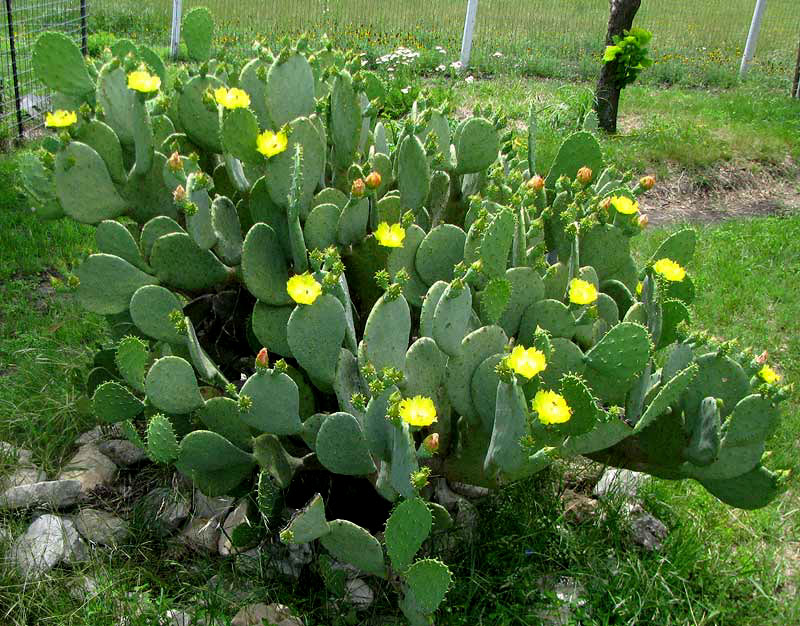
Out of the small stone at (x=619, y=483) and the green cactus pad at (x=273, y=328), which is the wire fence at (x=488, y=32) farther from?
the green cactus pad at (x=273, y=328)

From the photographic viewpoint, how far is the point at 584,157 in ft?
8.68

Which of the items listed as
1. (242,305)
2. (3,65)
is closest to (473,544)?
(242,305)

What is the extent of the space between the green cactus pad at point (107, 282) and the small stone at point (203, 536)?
27.0 inches

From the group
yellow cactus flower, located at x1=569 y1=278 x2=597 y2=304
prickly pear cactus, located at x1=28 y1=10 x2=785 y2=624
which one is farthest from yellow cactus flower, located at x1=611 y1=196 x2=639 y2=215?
yellow cactus flower, located at x1=569 y1=278 x2=597 y2=304

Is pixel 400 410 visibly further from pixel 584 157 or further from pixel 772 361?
pixel 772 361

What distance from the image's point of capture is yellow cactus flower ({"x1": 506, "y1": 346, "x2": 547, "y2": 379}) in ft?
5.86

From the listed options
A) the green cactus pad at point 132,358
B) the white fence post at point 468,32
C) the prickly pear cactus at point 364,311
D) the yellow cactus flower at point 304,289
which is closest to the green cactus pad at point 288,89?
the prickly pear cactus at point 364,311

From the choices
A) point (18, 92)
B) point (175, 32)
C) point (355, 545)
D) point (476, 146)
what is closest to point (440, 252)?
point (476, 146)

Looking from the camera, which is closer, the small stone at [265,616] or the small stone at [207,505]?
the small stone at [265,616]

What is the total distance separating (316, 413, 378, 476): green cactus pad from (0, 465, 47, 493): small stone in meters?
1.17

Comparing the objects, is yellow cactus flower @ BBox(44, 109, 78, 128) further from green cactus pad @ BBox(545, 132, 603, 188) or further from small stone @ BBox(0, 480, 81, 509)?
green cactus pad @ BBox(545, 132, 603, 188)

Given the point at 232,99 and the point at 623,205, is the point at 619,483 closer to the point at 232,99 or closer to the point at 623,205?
the point at 623,205

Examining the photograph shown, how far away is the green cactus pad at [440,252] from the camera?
219 centimetres

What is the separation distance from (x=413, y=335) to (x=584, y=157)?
0.84 meters
